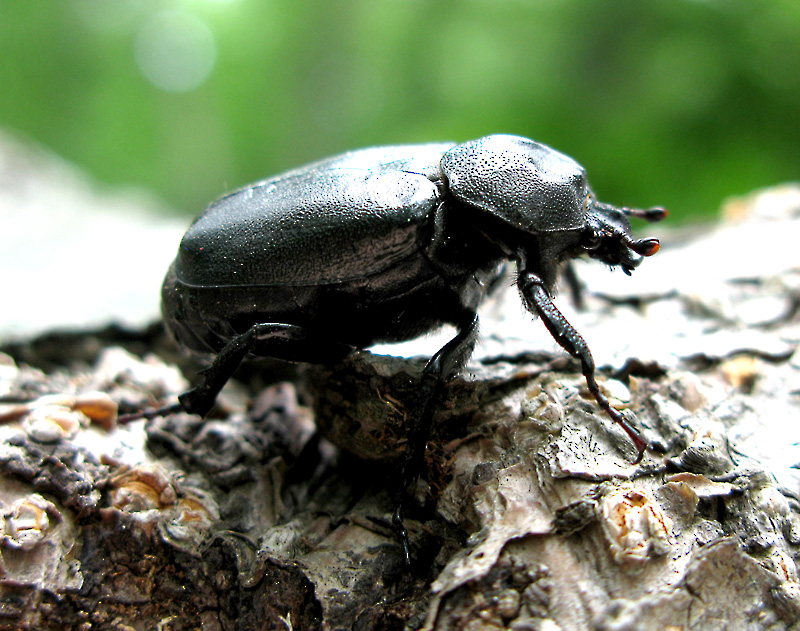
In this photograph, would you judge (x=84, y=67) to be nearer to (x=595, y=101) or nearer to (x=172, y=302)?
(x=595, y=101)

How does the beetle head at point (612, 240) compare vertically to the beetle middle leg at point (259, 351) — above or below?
above

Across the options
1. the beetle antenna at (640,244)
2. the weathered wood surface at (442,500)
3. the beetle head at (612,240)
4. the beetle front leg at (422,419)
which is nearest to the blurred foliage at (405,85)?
the weathered wood surface at (442,500)

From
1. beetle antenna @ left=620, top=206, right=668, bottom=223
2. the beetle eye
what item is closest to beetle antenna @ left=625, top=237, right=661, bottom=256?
the beetle eye

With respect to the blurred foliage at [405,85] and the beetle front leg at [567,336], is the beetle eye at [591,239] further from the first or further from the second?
the blurred foliage at [405,85]

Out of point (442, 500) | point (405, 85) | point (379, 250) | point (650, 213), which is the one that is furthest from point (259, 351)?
point (405, 85)

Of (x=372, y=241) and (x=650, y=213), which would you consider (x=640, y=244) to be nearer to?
(x=650, y=213)

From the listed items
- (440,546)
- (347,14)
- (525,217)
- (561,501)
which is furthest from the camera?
(347,14)

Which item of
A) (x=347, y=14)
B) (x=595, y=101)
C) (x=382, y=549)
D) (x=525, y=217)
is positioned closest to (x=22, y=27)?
(x=347, y=14)
